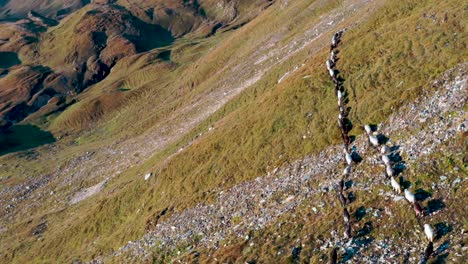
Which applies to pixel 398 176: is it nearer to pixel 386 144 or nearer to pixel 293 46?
pixel 386 144

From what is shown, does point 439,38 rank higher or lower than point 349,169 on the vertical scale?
higher

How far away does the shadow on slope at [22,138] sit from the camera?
16750 cm

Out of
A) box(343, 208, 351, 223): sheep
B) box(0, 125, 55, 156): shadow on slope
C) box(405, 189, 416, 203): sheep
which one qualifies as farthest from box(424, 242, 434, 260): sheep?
box(0, 125, 55, 156): shadow on slope

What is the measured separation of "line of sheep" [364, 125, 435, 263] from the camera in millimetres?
24827

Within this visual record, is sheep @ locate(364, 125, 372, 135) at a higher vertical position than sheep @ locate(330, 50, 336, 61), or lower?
lower

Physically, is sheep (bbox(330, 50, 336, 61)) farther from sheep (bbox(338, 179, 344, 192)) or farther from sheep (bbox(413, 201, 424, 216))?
sheep (bbox(413, 201, 424, 216))

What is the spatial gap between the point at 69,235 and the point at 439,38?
60.5 m

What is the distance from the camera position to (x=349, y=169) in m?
35.5

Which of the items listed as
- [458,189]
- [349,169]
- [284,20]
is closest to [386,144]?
[349,169]

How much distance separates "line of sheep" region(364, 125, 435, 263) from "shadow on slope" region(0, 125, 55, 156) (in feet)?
517

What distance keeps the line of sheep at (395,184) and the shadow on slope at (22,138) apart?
158 meters

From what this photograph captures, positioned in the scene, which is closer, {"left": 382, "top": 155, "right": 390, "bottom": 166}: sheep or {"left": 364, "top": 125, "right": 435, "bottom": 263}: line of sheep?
{"left": 364, "top": 125, "right": 435, "bottom": 263}: line of sheep

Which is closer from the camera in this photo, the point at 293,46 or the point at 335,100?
the point at 335,100

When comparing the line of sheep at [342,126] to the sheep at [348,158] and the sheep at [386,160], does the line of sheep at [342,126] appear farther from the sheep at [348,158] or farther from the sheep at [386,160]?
the sheep at [386,160]
